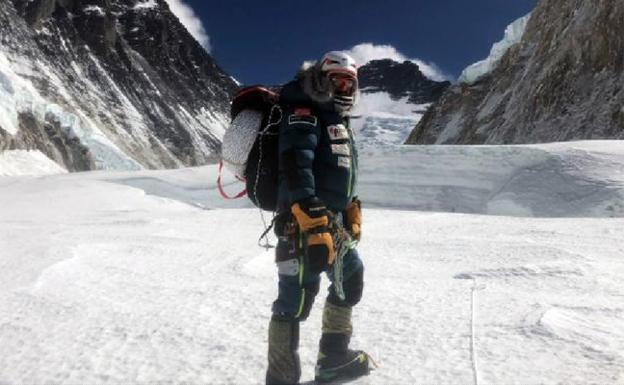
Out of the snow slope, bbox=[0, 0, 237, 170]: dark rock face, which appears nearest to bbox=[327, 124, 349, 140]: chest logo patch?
the snow slope

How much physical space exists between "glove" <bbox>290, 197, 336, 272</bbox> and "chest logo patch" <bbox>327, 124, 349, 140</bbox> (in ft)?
1.30

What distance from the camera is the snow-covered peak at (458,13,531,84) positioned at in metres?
42.4

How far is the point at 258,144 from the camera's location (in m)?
3.11

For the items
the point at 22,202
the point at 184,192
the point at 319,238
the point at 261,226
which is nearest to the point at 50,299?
the point at 319,238

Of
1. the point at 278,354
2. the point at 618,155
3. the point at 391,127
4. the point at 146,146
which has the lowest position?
the point at 278,354

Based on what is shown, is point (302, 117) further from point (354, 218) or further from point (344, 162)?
point (354, 218)

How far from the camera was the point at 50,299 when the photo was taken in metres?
4.09

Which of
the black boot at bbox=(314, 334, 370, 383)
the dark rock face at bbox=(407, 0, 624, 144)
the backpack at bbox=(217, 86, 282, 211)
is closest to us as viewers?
the black boot at bbox=(314, 334, 370, 383)

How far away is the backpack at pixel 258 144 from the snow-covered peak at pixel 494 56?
41.1 metres

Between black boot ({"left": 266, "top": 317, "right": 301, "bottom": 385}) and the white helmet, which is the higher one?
the white helmet

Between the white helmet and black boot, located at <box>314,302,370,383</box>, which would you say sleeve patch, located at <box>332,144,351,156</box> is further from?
black boot, located at <box>314,302,370,383</box>

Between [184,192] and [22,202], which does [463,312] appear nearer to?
[22,202]

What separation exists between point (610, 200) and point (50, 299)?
356 inches

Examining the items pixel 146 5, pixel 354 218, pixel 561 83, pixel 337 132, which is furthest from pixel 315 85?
pixel 146 5
